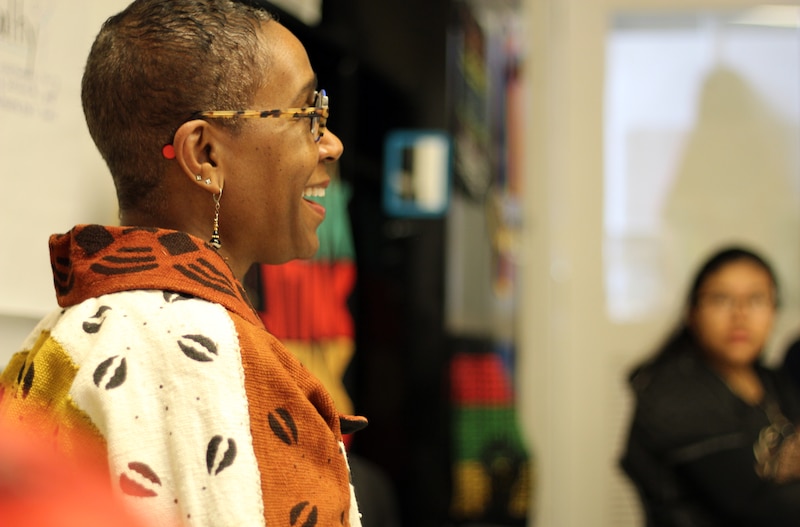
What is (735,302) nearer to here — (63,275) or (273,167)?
(273,167)

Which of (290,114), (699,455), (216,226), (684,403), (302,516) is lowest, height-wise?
(699,455)

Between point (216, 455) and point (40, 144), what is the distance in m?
0.76

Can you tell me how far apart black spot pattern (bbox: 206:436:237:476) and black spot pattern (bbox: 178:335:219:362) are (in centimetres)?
7

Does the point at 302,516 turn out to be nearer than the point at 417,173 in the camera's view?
Yes

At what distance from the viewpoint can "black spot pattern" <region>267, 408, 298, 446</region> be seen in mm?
816

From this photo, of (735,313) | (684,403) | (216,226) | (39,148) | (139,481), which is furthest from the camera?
(735,313)

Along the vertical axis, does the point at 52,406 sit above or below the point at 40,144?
below

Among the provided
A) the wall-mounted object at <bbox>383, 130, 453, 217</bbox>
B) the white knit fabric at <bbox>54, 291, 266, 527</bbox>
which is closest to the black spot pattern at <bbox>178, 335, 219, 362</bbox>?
the white knit fabric at <bbox>54, 291, 266, 527</bbox>

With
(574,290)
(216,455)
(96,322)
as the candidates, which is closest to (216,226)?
(96,322)

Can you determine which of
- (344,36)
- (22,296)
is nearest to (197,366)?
(22,296)

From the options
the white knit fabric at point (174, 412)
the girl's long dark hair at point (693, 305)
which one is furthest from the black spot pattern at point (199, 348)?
the girl's long dark hair at point (693, 305)

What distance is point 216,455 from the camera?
766 millimetres

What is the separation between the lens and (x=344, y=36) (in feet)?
8.21

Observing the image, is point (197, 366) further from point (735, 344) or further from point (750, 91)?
point (750, 91)
